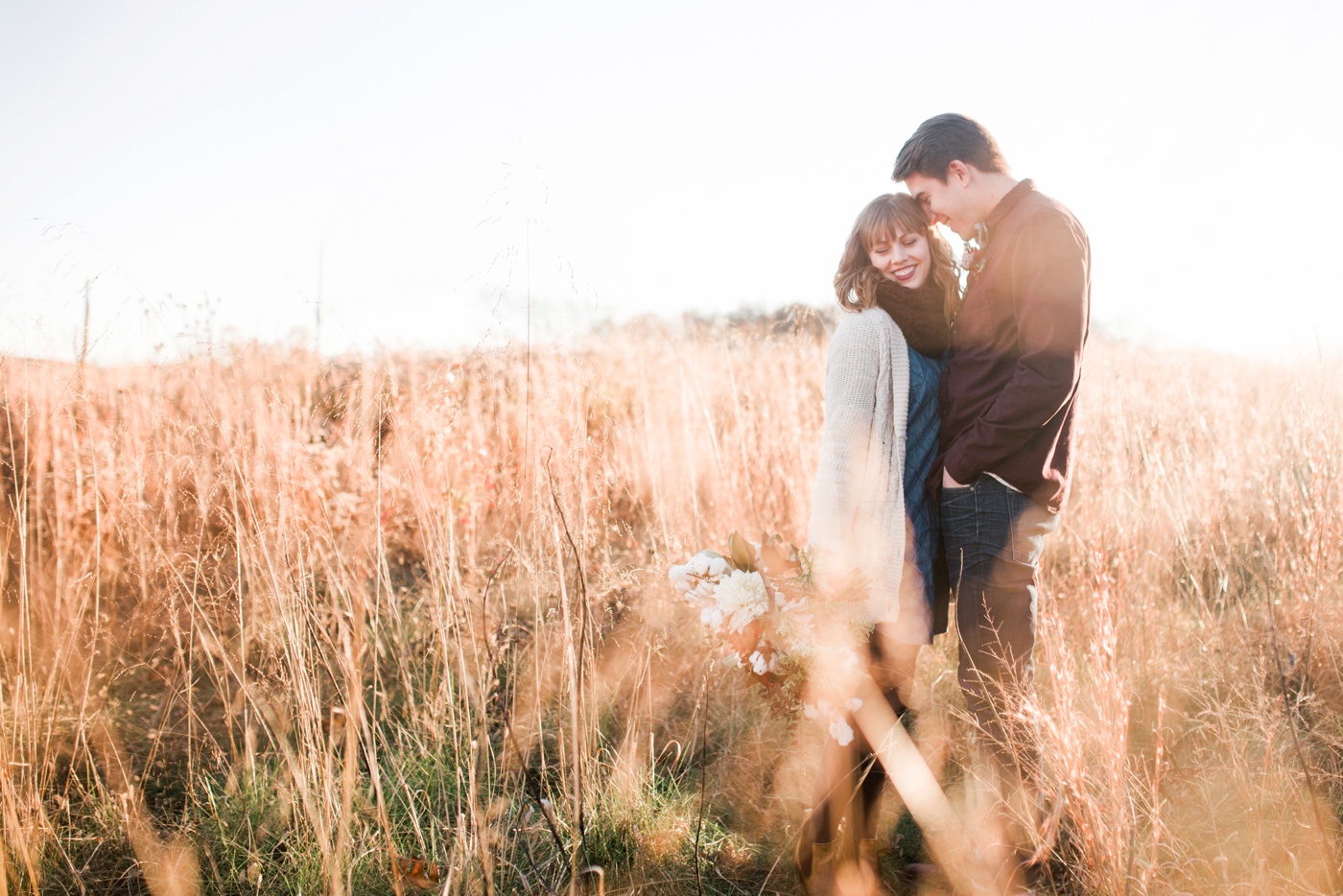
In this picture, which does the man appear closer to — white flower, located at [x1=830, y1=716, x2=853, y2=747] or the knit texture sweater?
the knit texture sweater

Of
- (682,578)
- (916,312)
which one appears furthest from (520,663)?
(916,312)

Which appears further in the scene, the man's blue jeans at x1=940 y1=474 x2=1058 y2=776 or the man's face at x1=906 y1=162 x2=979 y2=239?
the man's face at x1=906 y1=162 x2=979 y2=239

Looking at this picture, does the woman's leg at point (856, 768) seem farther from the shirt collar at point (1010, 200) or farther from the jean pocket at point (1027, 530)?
the shirt collar at point (1010, 200)

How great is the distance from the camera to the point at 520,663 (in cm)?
262

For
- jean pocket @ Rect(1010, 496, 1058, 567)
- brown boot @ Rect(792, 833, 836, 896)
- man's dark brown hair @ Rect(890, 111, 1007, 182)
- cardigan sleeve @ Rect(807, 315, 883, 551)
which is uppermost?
man's dark brown hair @ Rect(890, 111, 1007, 182)

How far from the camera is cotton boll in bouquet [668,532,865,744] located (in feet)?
5.24

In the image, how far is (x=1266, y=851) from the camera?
176 cm

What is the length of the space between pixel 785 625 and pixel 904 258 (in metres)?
0.90

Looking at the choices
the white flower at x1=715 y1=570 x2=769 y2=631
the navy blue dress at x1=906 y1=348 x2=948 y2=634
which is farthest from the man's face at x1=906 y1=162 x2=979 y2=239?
the white flower at x1=715 y1=570 x2=769 y2=631

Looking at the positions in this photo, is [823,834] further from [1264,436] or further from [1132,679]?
[1264,436]

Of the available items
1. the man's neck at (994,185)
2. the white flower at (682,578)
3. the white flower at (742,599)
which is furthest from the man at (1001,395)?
the white flower at (682,578)

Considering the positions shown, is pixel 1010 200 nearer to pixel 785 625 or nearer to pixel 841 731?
pixel 785 625

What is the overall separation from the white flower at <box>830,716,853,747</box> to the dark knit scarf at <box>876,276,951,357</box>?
888 millimetres

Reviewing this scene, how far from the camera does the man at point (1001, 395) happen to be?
4.91 feet
